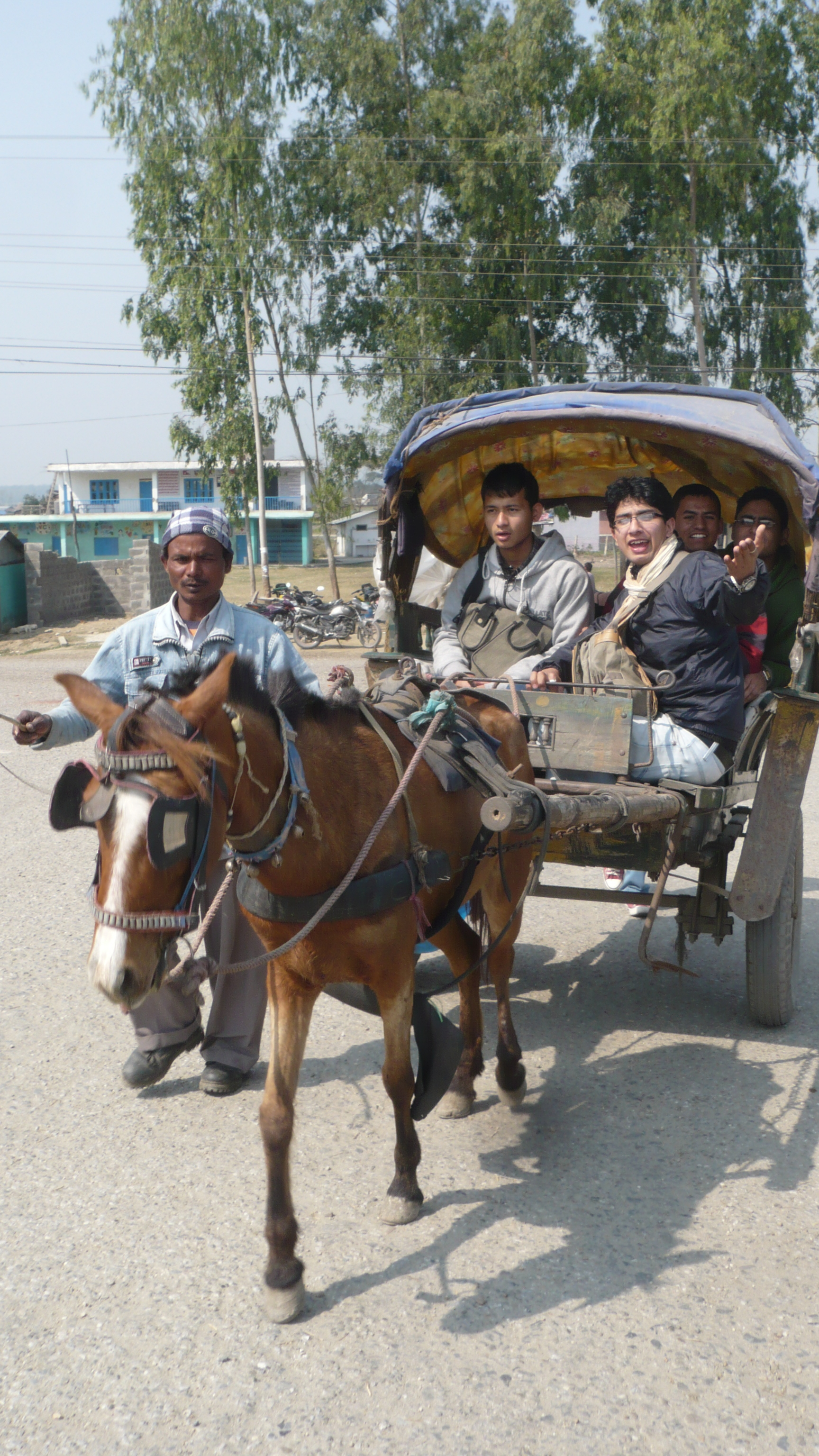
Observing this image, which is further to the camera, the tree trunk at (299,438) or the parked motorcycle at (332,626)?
the tree trunk at (299,438)

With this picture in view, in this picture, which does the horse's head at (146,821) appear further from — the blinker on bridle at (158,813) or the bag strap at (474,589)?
the bag strap at (474,589)

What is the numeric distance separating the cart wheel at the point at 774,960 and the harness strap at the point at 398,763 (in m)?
1.80

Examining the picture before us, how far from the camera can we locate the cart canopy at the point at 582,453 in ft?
14.7

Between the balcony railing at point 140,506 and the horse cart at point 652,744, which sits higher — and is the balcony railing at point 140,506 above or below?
above

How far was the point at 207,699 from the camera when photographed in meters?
2.30

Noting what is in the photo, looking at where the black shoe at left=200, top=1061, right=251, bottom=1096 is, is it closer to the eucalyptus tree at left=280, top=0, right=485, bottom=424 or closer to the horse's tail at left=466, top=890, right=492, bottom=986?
the horse's tail at left=466, top=890, right=492, bottom=986

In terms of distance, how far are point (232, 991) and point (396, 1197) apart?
1.12m

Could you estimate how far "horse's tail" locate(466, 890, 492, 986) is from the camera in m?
4.14

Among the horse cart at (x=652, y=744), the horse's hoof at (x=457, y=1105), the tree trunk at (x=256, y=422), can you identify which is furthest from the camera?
the tree trunk at (x=256, y=422)

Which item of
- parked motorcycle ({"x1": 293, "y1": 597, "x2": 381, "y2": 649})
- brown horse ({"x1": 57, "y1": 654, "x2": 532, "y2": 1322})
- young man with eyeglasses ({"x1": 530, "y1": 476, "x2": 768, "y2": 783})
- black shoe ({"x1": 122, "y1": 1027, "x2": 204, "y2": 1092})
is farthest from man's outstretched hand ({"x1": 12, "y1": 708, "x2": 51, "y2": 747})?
parked motorcycle ({"x1": 293, "y1": 597, "x2": 381, "y2": 649})

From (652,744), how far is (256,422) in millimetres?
28582

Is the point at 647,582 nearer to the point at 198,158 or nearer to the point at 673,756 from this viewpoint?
the point at 673,756

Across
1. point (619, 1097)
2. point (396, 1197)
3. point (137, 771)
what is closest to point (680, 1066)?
point (619, 1097)

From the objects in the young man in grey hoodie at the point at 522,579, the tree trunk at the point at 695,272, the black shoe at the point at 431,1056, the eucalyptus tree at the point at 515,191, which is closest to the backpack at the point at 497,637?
the young man in grey hoodie at the point at 522,579
